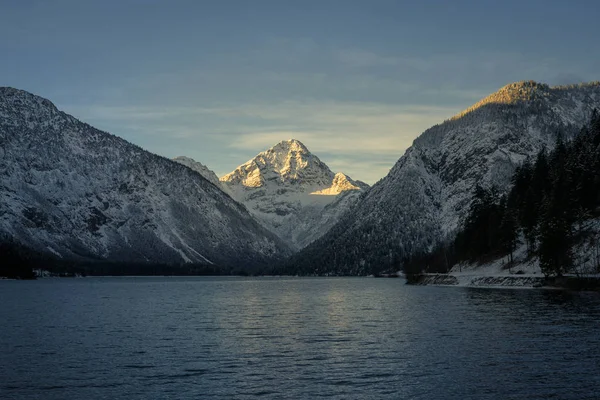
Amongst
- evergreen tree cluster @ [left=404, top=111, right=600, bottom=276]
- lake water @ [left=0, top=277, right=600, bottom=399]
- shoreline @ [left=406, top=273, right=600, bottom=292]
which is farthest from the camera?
evergreen tree cluster @ [left=404, top=111, right=600, bottom=276]

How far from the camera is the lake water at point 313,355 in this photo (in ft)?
141

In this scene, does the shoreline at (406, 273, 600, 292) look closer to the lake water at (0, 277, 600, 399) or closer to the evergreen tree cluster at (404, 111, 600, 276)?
the evergreen tree cluster at (404, 111, 600, 276)

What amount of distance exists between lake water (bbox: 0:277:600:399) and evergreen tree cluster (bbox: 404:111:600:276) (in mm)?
36083

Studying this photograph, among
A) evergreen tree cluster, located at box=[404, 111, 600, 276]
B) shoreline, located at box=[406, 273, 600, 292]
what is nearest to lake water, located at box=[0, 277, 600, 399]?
shoreline, located at box=[406, 273, 600, 292]

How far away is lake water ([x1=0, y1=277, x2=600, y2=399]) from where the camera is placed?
4294 centimetres

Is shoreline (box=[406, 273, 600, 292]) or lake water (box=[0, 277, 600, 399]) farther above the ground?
shoreline (box=[406, 273, 600, 292])

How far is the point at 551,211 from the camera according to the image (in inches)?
5438

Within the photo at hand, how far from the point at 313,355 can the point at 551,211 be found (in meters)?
95.7

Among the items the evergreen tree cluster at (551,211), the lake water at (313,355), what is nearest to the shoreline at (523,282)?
the evergreen tree cluster at (551,211)

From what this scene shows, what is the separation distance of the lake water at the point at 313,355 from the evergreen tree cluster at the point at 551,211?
118 feet

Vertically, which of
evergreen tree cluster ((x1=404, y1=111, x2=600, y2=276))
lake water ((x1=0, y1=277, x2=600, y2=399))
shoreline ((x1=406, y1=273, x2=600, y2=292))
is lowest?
lake water ((x1=0, y1=277, x2=600, y2=399))

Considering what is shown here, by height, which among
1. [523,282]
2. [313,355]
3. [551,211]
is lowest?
[313,355]

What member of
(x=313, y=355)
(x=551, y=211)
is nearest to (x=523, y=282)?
(x=551, y=211)

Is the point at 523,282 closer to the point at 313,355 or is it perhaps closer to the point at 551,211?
the point at 551,211
